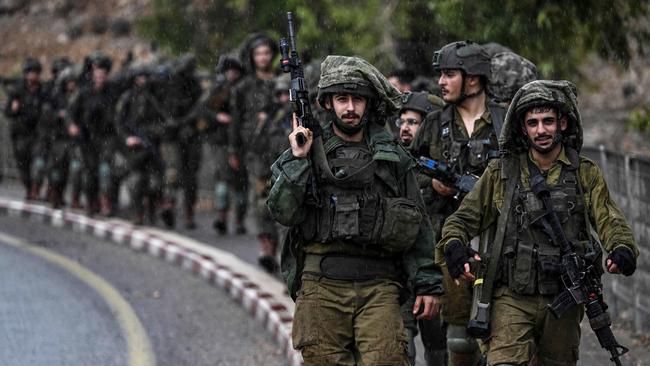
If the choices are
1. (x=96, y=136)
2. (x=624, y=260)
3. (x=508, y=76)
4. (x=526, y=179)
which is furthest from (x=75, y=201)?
(x=624, y=260)

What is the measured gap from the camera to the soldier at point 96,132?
17.7 meters

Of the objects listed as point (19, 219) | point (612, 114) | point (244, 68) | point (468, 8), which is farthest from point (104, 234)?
point (612, 114)

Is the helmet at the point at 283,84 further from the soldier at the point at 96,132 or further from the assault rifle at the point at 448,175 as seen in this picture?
the soldier at the point at 96,132

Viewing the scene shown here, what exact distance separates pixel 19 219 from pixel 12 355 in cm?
924

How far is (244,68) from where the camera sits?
1406 cm

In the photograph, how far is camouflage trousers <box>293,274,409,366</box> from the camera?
6.33 meters

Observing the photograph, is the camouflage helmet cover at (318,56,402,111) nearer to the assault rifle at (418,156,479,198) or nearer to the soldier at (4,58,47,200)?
the assault rifle at (418,156,479,198)

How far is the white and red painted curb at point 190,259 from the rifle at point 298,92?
2.71m

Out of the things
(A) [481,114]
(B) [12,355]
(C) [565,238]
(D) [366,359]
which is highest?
(A) [481,114]

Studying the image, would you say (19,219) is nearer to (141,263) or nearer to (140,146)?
(140,146)

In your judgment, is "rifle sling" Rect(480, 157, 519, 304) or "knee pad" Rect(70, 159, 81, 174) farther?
"knee pad" Rect(70, 159, 81, 174)

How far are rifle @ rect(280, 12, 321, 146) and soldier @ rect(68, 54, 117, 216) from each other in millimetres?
11117

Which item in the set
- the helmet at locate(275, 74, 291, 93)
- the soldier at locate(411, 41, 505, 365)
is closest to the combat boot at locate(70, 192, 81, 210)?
the helmet at locate(275, 74, 291, 93)

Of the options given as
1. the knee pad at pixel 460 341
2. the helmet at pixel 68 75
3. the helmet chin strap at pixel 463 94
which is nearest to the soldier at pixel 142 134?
the helmet at pixel 68 75
